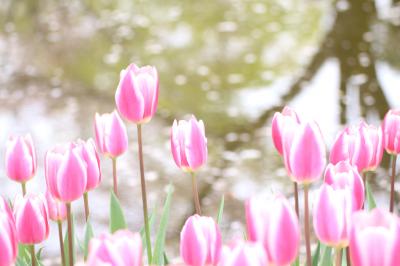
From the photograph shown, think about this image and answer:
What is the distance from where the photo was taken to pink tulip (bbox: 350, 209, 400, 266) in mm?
720

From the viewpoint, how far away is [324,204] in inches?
33.9

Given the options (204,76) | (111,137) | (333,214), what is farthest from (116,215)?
(204,76)

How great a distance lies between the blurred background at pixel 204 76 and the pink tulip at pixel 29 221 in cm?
210

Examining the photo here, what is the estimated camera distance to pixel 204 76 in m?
4.74

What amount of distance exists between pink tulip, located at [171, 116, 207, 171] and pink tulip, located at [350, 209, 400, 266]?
41cm

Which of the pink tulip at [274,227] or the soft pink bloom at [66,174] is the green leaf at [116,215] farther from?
the pink tulip at [274,227]

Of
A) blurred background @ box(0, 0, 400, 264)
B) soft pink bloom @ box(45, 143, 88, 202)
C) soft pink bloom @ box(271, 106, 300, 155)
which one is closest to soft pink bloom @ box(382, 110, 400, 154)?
soft pink bloom @ box(271, 106, 300, 155)

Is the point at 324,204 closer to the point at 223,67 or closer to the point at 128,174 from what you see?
the point at 128,174

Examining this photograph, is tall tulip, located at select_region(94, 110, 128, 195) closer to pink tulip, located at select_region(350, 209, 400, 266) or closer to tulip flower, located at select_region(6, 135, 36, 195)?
tulip flower, located at select_region(6, 135, 36, 195)

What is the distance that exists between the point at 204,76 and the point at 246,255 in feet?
13.2

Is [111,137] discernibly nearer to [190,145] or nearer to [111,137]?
[111,137]

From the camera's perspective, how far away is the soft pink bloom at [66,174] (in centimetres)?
100

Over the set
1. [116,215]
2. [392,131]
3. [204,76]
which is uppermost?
[204,76]

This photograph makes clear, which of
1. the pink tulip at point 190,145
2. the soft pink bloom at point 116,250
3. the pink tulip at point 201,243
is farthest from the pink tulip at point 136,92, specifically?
the soft pink bloom at point 116,250
